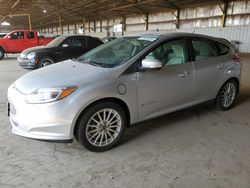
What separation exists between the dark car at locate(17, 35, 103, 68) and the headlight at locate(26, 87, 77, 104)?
6.21m

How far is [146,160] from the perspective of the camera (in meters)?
2.66

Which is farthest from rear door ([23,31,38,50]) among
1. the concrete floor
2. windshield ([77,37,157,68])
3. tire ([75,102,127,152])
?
tire ([75,102,127,152])

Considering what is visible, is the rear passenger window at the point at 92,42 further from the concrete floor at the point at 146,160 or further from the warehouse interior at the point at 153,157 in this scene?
the concrete floor at the point at 146,160

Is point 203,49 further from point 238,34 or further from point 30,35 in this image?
point 238,34

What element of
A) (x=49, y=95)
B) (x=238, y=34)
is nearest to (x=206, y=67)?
(x=49, y=95)

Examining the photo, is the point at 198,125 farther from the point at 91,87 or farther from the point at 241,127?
the point at 91,87

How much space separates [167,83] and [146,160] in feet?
3.49

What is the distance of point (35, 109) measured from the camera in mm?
2504

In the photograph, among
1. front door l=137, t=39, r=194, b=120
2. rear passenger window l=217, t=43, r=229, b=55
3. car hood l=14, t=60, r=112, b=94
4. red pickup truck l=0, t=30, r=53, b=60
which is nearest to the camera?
car hood l=14, t=60, r=112, b=94

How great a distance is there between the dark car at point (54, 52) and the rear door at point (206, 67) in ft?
19.7

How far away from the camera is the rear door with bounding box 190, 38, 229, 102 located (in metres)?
3.55

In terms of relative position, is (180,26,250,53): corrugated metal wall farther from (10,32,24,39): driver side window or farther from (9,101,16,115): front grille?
(9,101,16,115): front grille

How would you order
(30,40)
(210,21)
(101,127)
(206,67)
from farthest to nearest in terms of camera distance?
(210,21) < (30,40) < (206,67) < (101,127)

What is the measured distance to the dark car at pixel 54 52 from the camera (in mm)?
8345
